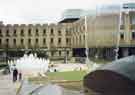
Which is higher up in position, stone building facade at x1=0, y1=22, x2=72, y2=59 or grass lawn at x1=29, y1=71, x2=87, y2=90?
stone building facade at x1=0, y1=22, x2=72, y2=59

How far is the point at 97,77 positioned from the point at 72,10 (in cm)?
12548

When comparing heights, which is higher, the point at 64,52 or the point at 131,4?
the point at 131,4

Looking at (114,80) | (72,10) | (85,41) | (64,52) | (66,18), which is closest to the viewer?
(114,80)

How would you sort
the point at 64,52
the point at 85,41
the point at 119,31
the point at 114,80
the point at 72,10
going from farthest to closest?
1. the point at 72,10
2. the point at 64,52
3. the point at 85,41
4. the point at 119,31
5. the point at 114,80

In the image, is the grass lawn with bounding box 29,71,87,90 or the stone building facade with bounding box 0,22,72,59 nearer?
the grass lawn with bounding box 29,71,87,90

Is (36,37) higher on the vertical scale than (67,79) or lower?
higher

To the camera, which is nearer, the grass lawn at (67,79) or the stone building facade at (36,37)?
the grass lawn at (67,79)

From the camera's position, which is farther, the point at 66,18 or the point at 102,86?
the point at 66,18

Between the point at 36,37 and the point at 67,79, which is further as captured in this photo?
the point at 36,37

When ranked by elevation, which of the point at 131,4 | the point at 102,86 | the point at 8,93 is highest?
the point at 131,4

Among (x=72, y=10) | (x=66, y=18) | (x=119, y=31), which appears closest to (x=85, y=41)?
(x=119, y=31)

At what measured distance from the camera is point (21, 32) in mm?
97000

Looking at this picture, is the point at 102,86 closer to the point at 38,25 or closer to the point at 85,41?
the point at 85,41

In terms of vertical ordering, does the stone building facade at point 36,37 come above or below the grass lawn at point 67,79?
above
